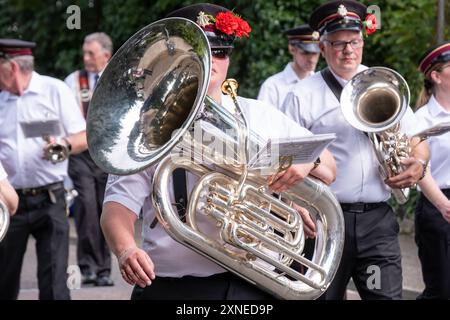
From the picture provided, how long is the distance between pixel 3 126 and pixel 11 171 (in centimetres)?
30

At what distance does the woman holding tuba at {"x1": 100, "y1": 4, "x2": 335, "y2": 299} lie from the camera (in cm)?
407

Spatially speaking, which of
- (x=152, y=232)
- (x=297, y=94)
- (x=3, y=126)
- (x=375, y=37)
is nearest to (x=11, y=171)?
(x=3, y=126)

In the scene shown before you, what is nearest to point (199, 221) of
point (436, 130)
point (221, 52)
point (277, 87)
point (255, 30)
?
point (221, 52)

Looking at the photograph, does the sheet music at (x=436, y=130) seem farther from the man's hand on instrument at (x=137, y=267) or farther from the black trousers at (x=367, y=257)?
the man's hand on instrument at (x=137, y=267)

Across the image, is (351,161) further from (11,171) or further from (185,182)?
(11,171)

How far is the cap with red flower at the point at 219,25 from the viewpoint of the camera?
4.15 meters

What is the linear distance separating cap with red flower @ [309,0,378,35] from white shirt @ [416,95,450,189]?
2.16ft

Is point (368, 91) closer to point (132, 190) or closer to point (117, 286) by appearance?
point (132, 190)

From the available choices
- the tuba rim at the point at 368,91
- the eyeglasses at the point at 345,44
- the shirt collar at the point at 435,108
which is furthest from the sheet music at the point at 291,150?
the shirt collar at the point at 435,108

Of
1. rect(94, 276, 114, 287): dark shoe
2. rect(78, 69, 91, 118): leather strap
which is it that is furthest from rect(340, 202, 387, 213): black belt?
rect(78, 69, 91, 118): leather strap

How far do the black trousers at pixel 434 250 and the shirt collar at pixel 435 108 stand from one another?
42cm

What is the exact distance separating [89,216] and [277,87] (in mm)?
1881

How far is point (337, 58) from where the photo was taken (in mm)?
5746

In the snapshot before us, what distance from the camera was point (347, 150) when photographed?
560 cm
